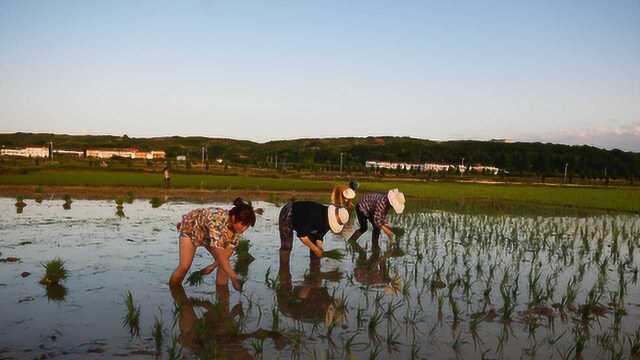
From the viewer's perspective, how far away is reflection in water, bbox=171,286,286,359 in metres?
4.44

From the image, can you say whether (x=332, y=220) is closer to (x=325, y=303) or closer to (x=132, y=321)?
(x=325, y=303)

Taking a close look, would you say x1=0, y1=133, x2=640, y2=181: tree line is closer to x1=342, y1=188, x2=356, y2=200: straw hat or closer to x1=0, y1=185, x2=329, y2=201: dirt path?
x1=0, y1=185, x2=329, y2=201: dirt path

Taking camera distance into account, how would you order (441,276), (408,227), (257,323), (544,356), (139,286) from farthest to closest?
(408,227)
(441,276)
(139,286)
(257,323)
(544,356)

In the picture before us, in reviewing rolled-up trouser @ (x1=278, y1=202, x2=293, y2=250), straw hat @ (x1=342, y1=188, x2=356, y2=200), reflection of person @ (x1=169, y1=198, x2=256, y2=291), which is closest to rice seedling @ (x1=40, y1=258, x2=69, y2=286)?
reflection of person @ (x1=169, y1=198, x2=256, y2=291)

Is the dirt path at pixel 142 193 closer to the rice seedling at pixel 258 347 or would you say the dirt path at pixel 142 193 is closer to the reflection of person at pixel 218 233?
the reflection of person at pixel 218 233

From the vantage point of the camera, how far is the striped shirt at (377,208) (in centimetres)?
969

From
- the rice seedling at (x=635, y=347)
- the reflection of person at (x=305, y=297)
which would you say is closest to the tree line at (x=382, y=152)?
the reflection of person at (x=305, y=297)

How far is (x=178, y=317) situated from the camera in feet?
17.4

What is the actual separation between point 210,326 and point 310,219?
9.20ft

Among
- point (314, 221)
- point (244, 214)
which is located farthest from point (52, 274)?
point (314, 221)

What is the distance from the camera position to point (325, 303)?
6.10 meters

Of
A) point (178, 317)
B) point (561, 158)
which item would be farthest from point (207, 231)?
point (561, 158)

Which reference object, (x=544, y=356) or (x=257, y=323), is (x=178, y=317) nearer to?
(x=257, y=323)

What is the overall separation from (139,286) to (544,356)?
438 centimetres
